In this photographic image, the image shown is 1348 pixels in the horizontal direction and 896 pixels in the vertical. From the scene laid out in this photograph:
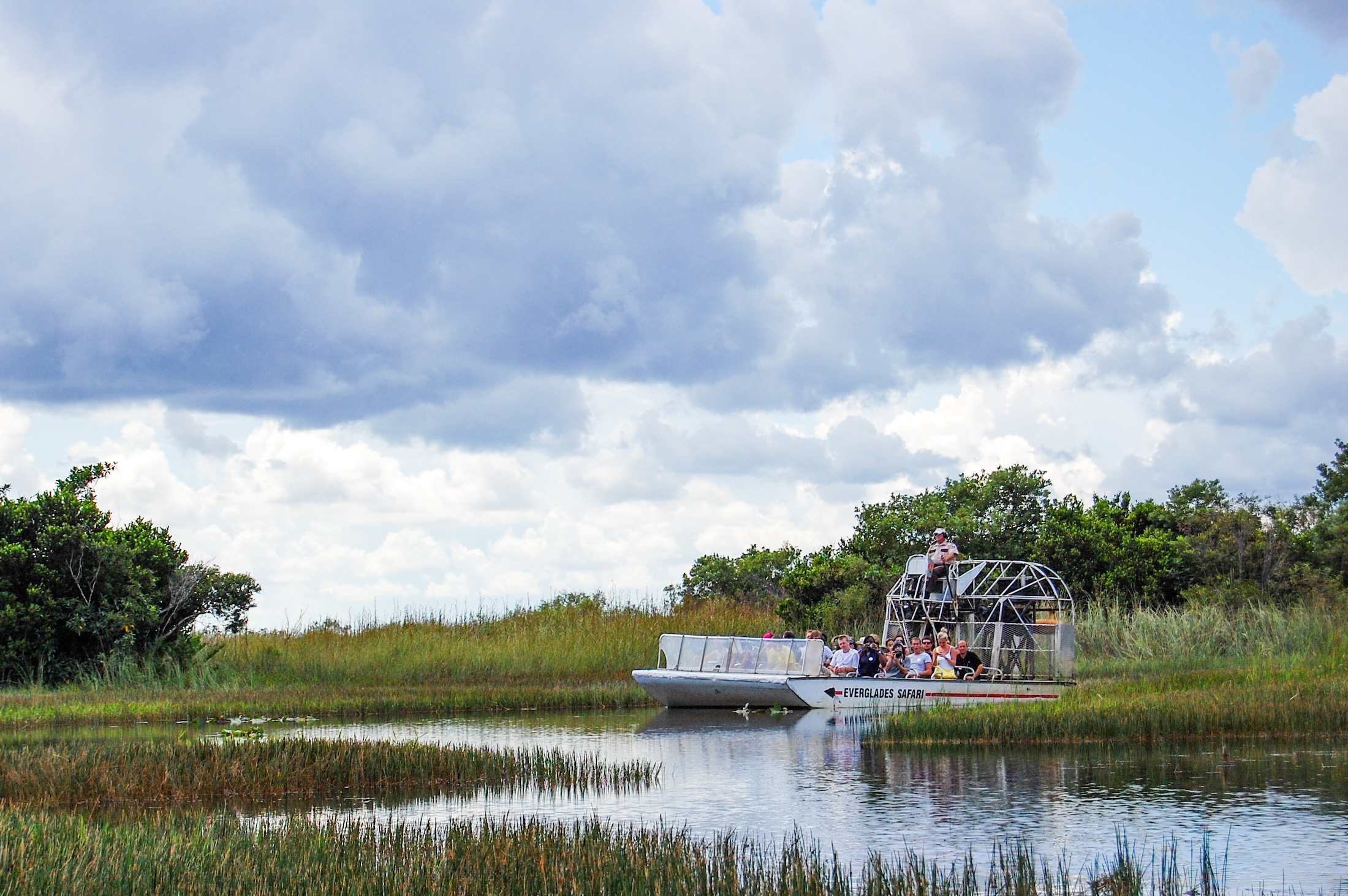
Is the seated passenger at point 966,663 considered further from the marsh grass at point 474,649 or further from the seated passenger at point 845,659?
the marsh grass at point 474,649

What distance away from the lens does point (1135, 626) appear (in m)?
34.0

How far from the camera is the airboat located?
86.1 feet

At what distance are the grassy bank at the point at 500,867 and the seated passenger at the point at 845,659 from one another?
16.5 metres

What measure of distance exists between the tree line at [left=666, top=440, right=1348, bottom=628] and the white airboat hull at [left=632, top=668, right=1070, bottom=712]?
1167 cm

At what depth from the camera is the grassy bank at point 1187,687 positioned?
20.2m

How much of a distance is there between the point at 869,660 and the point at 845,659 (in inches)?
36.9

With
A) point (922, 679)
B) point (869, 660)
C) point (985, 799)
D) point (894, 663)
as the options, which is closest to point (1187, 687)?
point (922, 679)

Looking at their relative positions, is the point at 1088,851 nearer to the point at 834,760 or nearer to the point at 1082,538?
the point at 834,760

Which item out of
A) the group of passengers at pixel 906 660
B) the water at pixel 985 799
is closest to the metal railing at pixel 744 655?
the group of passengers at pixel 906 660

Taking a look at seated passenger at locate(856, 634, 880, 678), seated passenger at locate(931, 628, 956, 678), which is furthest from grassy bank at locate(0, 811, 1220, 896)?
seated passenger at locate(856, 634, 880, 678)

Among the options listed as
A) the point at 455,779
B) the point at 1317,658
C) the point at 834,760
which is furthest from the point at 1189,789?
the point at 1317,658

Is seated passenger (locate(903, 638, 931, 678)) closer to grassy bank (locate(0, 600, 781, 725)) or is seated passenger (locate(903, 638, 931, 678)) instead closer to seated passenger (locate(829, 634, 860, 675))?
seated passenger (locate(829, 634, 860, 675))

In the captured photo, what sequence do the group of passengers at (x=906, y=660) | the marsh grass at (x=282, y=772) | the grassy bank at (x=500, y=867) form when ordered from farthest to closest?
the group of passengers at (x=906, y=660)
the marsh grass at (x=282, y=772)
the grassy bank at (x=500, y=867)

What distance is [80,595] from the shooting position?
31172 millimetres
